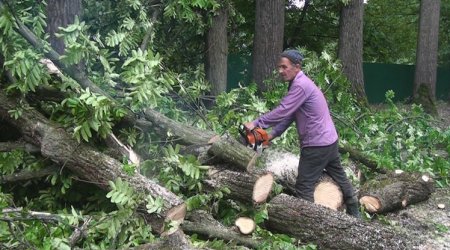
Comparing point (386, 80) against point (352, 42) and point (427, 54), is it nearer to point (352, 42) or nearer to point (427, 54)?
point (427, 54)

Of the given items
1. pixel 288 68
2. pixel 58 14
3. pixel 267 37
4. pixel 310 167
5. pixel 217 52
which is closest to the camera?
pixel 288 68

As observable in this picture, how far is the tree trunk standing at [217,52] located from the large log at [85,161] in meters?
4.55

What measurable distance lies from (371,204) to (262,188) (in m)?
1.49

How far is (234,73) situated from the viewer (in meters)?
14.0

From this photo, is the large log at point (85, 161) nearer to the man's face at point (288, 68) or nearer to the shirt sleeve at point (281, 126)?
the shirt sleeve at point (281, 126)

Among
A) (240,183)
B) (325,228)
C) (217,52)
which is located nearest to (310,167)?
(240,183)

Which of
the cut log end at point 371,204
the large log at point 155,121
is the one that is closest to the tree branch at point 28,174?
the large log at point 155,121

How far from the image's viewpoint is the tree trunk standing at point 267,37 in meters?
10.1

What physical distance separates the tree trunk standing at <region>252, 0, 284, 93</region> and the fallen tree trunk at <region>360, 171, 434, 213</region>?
13.7ft

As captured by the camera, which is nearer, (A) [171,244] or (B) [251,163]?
(A) [171,244]

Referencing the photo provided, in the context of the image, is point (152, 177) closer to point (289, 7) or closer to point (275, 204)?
point (275, 204)

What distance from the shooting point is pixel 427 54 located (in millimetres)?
15438

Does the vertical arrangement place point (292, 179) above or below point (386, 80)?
above

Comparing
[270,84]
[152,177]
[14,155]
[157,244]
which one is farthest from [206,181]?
[270,84]
